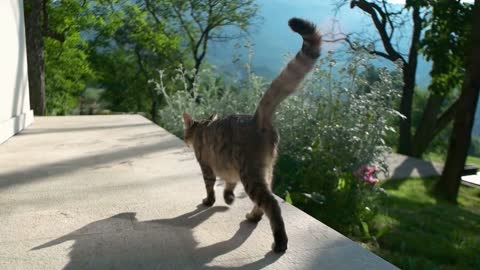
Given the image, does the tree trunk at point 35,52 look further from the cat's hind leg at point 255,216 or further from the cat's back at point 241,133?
the cat's hind leg at point 255,216

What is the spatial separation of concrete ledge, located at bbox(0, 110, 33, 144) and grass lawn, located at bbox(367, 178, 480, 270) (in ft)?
14.2

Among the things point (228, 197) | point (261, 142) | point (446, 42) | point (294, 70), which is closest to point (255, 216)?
point (228, 197)

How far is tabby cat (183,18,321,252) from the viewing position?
1.97 m

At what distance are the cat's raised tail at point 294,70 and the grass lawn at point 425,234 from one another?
4.59 ft

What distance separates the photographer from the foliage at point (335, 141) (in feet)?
11.6

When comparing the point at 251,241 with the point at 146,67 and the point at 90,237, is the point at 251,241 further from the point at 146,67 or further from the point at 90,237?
the point at 146,67

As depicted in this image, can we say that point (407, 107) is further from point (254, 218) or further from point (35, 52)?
point (254, 218)

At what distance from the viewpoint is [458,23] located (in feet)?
23.2

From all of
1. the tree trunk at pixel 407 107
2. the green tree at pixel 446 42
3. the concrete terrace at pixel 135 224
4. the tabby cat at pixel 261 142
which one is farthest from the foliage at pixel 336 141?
the tree trunk at pixel 407 107

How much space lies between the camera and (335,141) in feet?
13.3

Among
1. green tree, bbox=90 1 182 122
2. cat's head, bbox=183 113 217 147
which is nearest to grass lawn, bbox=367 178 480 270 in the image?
cat's head, bbox=183 113 217 147

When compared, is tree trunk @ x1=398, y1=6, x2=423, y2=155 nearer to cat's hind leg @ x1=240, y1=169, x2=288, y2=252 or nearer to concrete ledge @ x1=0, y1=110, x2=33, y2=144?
concrete ledge @ x1=0, y1=110, x2=33, y2=144

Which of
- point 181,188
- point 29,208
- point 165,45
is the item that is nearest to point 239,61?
point 181,188

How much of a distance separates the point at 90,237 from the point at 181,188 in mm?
1008
